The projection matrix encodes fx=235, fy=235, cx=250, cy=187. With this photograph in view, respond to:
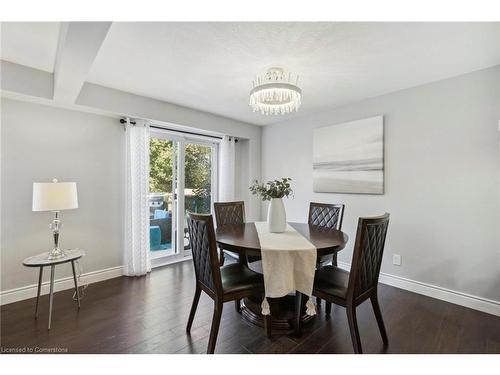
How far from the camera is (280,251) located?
1719 mm

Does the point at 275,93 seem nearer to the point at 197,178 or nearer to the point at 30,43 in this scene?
the point at 30,43

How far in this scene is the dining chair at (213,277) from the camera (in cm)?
163

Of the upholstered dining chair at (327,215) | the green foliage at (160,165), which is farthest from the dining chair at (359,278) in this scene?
the green foliage at (160,165)

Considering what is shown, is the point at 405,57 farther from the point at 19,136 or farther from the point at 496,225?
the point at 19,136

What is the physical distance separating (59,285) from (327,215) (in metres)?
3.25

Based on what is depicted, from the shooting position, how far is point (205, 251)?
1711mm

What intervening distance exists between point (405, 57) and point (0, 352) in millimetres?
3914

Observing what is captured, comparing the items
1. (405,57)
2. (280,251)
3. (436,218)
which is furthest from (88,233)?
(436,218)

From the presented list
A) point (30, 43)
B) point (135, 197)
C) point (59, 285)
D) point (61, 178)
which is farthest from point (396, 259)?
point (30, 43)

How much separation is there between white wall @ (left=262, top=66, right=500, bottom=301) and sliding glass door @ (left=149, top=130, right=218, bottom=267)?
8.19 ft

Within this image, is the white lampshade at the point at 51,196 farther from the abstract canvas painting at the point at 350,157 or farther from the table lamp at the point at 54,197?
the abstract canvas painting at the point at 350,157

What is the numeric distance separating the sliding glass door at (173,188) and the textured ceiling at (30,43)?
4.91ft

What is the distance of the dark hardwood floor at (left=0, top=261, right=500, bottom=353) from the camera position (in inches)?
67.9

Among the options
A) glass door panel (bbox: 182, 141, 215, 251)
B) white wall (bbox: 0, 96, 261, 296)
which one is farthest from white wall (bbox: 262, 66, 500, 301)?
white wall (bbox: 0, 96, 261, 296)
